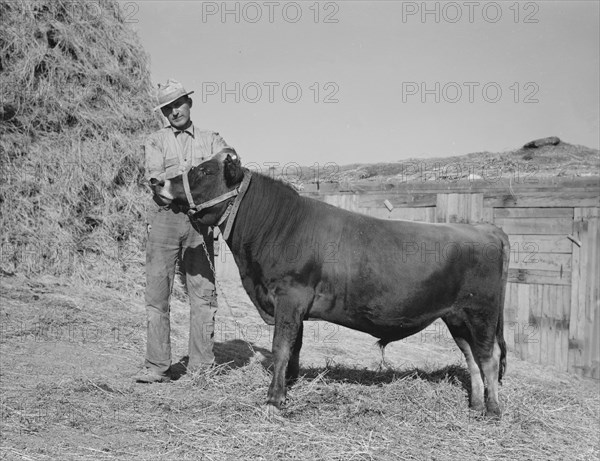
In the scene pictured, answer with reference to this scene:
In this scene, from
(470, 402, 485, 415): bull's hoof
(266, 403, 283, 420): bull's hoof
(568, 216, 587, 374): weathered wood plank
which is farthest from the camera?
(568, 216, 587, 374): weathered wood plank

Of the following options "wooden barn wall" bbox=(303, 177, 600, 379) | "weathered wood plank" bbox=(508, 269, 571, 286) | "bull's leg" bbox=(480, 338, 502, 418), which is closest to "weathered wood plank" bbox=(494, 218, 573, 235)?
"wooden barn wall" bbox=(303, 177, 600, 379)

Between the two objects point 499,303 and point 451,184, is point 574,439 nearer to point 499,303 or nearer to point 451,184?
point 499,303

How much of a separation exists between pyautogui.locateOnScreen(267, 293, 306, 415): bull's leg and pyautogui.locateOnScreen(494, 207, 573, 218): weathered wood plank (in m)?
6.62

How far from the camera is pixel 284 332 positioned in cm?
508

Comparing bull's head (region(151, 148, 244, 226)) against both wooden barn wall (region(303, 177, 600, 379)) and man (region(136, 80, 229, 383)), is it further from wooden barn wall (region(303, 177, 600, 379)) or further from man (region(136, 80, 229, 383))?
wooden barn wall (region(303, 177, 600, 379))

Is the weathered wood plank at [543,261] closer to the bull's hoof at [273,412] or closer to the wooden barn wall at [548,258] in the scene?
the wooden barn wall at [548,258]

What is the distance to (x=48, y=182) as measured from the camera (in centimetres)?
977

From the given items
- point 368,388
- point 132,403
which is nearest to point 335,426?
point 368,388

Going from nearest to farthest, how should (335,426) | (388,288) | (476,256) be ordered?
(335,426)
(388,288)
(476,256)

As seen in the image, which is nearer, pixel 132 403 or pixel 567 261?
pixel 132 403

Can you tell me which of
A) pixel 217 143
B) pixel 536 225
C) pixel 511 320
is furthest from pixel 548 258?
pixel 217 143

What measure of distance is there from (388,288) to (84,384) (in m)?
2.65

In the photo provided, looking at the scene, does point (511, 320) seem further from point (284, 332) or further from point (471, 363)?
point (284, 332)

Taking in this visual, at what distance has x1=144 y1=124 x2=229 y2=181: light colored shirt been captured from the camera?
231 inches
